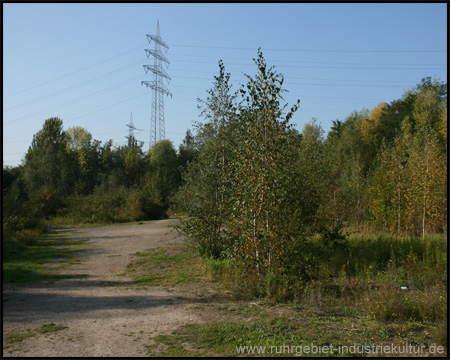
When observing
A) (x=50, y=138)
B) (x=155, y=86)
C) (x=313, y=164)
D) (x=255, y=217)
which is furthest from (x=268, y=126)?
(x=50, y=138)

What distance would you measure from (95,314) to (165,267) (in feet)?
15.2

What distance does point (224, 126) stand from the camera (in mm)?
11656

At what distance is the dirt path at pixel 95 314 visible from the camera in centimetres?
506

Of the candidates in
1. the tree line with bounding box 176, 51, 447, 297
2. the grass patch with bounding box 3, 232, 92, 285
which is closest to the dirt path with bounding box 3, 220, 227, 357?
the grass patch with bounding box 3, 232, 92, 285

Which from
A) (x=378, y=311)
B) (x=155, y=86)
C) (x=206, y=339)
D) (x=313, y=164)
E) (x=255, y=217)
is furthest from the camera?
(x=155, y=86)

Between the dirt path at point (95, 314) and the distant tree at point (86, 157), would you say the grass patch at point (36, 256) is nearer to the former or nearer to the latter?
the dirt path at point (95, 314)

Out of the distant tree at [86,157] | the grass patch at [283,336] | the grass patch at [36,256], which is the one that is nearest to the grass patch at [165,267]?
the grass patch at [36,256]

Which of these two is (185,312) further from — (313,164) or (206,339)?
(313,164)

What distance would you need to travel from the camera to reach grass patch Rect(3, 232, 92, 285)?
9696 millimetres

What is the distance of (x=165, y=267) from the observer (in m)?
11.2

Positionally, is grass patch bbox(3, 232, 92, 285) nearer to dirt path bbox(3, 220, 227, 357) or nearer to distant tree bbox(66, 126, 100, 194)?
dirt path bbox(3, 220, 227, 357)

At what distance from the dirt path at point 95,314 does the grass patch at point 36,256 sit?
66 centimetres

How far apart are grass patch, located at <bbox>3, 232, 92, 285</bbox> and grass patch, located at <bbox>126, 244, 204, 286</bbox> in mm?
1729

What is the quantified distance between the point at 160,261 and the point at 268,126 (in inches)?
246
